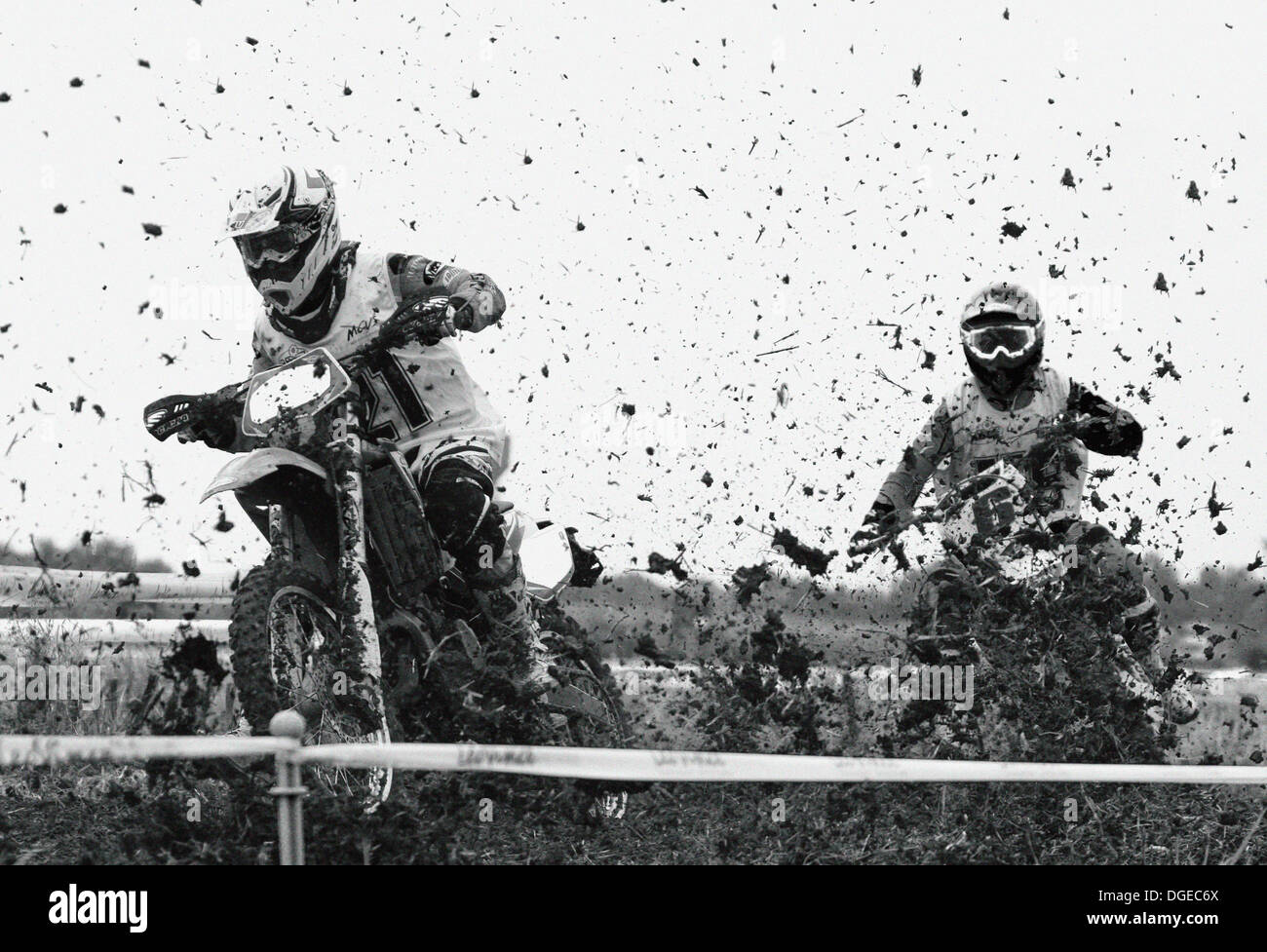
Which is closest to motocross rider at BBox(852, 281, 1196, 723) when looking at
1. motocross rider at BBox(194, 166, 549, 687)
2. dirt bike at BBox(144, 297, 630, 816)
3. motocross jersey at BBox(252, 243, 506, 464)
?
motocross rider at BBox(194, 166, 549, 687)

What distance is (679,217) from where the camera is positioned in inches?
341

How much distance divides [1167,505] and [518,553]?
362 centimetres

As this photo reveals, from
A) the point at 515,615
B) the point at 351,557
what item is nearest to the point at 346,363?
the point at 351,557

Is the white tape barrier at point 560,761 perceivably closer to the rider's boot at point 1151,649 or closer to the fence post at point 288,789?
the fence post at point 288,789

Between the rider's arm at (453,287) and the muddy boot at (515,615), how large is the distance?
3.25ft

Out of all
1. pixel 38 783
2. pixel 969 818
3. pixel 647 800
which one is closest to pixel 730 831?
pixel 647 800

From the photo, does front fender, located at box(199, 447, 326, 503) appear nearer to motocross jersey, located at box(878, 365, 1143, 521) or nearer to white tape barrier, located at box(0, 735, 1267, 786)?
white tape barrier, located at box(0, 735, 1267, 786)

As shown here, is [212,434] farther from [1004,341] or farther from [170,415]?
[1004,341]

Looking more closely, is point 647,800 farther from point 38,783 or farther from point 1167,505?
point 1167,505

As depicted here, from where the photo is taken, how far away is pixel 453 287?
22.1 feet

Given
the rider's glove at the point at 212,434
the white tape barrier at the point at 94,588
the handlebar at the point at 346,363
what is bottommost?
the rider's glove at the point at 212,434

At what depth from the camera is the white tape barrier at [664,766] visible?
388 cm

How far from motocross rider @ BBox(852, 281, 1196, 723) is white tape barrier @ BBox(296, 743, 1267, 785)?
3.14 m

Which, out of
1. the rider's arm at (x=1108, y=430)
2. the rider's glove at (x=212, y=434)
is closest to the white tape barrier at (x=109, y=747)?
the rider's glove at (x=212, y=434)
